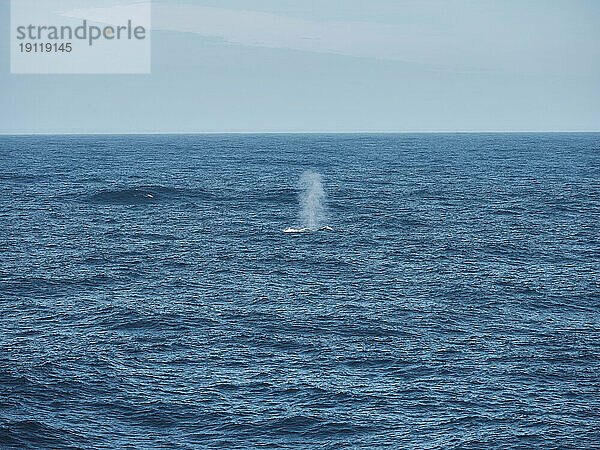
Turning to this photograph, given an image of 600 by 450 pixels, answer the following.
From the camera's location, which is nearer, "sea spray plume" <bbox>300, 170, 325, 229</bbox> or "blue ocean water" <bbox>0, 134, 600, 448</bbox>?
"blue ocean water" <bbox>0, 134, 600, 448</bbox>

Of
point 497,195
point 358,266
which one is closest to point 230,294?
point 358,266

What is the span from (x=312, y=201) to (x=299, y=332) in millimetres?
79210

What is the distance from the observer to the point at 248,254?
8025 cm

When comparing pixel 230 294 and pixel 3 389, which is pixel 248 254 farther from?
pixel 3 389

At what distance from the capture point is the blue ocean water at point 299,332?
38.4 meters

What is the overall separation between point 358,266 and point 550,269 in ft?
60.7

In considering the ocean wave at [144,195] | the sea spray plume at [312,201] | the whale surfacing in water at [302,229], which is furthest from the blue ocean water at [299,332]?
the ocean wave at [144,195]

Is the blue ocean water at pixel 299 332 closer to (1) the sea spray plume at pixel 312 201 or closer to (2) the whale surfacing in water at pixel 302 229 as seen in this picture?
(2) the whale surfacing in water at pixel 302 229

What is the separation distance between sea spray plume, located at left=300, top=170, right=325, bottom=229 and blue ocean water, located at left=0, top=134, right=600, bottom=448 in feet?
8.89

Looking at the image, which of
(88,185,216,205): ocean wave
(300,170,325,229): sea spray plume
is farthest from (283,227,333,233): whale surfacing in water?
(88,185,216,205): ocean wave

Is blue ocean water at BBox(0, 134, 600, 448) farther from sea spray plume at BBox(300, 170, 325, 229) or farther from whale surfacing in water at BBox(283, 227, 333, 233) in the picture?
sea spray plume at BBox(300, 170, 325, 229)

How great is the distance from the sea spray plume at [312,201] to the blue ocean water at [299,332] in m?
2.71

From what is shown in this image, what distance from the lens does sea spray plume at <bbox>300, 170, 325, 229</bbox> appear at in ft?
352

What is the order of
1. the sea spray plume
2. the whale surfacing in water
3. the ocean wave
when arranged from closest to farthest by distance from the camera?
the whale surfacing in water → the sea spray plume → the ocean wave
